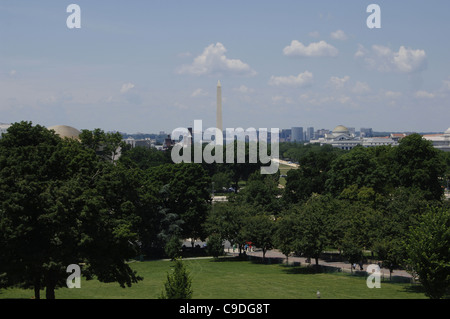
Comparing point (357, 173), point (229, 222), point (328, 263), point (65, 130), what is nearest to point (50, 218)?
point (229, 222)

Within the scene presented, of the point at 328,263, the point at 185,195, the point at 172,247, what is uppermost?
the point at 185,195

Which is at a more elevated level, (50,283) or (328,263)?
(50,283)

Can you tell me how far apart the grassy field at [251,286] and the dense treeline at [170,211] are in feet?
6.94

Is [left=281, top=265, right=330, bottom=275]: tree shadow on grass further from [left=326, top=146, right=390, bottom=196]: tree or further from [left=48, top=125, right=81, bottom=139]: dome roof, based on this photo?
[left=48, top=125, right=81, bottom=139]: dome roof

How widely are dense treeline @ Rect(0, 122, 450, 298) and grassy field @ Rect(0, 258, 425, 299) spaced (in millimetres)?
2114

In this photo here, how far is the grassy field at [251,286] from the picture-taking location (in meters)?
35.8

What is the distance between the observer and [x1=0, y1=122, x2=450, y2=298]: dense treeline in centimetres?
2767

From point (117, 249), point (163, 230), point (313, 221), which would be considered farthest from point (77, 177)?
point (163, 230)

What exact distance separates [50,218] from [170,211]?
34435 mm

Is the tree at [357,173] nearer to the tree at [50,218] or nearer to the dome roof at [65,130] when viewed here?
the dome roof at [65,130]

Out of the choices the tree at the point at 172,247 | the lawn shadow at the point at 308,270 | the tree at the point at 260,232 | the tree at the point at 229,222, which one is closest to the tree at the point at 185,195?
the tree at the point at 229,222

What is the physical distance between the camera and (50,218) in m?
27.1

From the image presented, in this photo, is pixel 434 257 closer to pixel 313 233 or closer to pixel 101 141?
pixel 313 233
